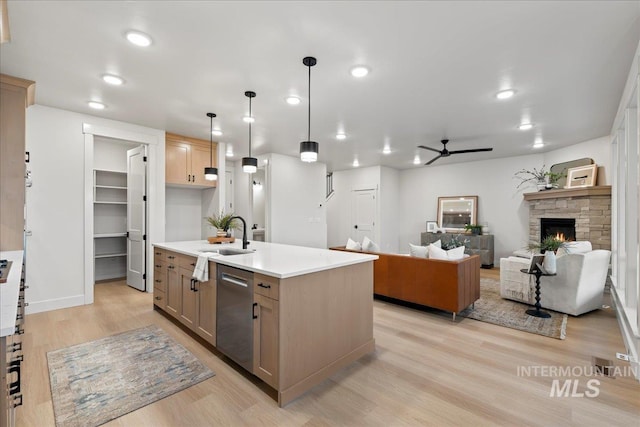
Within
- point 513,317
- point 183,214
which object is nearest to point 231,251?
point 183,214

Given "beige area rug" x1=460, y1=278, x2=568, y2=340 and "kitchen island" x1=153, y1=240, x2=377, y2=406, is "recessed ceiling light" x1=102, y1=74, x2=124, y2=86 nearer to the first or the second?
"kitchen island" x1=153, y1=240, x2=377, y2=406

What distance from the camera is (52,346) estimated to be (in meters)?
2.91

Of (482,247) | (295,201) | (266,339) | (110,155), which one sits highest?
(110,155)

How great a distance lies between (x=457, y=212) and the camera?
7828 millimetres

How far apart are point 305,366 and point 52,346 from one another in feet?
8.51

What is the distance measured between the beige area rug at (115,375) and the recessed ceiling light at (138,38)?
8.85 feet

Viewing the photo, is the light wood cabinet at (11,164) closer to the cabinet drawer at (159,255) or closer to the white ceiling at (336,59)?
the white ceiling at (336,59)

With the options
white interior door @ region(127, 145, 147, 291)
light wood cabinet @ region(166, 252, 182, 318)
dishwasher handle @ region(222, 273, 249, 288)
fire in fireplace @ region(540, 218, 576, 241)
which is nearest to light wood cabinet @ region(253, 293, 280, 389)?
dishwasher handle @ region(222, 273, 249, 288)

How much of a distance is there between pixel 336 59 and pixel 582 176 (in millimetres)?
5597

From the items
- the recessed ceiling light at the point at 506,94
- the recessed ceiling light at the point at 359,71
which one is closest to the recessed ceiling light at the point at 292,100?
the recessed ceiling light at the point at 359,71

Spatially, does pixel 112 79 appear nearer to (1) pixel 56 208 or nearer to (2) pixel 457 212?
(1) pixel 56 208

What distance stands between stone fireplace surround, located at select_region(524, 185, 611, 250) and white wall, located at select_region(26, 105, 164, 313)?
796 centimetres

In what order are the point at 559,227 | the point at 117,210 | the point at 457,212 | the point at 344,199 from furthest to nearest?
the point at 344,199, the point at 457,212, the point at 559,227, the point at 117,210

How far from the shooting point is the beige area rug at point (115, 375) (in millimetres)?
2025
